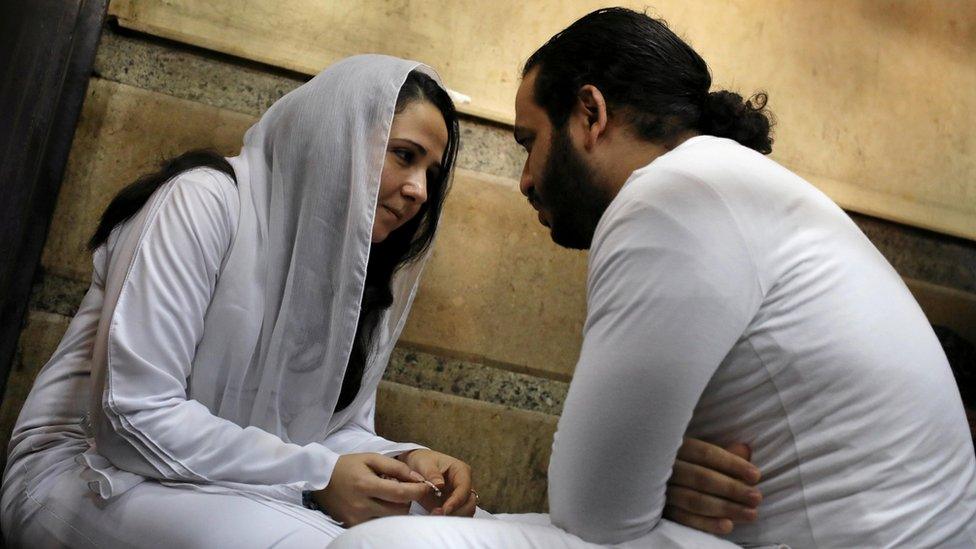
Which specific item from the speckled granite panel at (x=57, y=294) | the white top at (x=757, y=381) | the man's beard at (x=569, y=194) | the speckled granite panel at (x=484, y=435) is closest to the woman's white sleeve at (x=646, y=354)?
the white top at (x=757, y=381)

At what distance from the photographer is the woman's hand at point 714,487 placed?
47.3 inches

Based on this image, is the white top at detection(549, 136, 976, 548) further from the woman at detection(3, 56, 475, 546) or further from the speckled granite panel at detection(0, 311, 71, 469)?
the speckled granite panel at detection(0, 311, 71, 469)

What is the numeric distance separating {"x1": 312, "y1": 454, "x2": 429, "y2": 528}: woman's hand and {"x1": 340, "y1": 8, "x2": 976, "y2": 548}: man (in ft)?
2.06

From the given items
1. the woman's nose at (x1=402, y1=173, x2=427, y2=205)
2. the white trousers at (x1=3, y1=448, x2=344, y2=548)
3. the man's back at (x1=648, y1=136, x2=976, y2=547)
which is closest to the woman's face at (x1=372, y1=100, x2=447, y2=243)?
the woman's nose at (x1=402, y1=173, x2=427, y2=205)

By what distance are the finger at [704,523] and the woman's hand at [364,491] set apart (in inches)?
27.7

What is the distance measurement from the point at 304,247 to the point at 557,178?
23.0 inches

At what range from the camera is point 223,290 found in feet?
6.15

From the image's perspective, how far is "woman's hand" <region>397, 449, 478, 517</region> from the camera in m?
1.93

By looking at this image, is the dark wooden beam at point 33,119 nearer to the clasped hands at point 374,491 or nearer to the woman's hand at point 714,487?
the clasped hands at point 374,491

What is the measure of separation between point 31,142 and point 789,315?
1512mm

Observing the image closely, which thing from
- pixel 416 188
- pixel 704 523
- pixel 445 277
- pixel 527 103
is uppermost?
pixel 527 103

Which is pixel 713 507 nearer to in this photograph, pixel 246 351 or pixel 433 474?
pixel 433 474

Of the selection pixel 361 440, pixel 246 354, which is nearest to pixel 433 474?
pixel 361 440

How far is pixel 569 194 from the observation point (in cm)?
184
